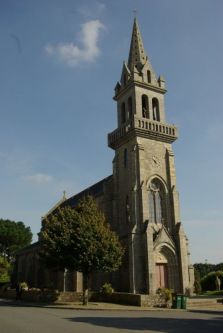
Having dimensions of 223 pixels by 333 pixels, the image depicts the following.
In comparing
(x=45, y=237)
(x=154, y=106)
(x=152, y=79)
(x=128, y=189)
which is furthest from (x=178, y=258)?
(x=152, y=79)

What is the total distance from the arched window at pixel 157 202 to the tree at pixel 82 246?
658 cm

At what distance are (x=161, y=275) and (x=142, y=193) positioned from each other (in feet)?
25.3

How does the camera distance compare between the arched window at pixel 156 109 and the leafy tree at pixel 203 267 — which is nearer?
the arched window at pixel 156 109

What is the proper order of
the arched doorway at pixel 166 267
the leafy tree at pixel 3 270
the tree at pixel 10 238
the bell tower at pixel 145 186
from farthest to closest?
the tree at pixel 10 238
the leafy tree at pixel 3 270
the arched doorway at pixel 166 267
the bell tower at pixel 145 186

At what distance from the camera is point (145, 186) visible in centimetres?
3509

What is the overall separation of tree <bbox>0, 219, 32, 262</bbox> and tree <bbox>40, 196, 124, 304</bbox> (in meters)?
53.8

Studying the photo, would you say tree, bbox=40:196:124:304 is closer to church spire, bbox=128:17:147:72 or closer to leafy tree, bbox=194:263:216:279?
church spire, bbox=128:17:147:72

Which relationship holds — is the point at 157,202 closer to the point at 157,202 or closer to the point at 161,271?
the point at 157,202

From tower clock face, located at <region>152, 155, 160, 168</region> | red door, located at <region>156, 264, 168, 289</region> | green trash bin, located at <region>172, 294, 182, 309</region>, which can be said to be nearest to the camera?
green trash bin, located at <region>172, 294, 182, 309</region>

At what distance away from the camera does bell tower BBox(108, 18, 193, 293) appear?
32.8 meters

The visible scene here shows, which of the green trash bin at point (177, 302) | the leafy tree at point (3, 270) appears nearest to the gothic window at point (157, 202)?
the green trash bin at point (177, 302)

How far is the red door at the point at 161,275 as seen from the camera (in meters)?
33.3

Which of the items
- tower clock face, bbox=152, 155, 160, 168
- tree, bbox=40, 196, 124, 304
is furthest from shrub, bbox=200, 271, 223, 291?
tree, bbox=40, 196, 124, 304

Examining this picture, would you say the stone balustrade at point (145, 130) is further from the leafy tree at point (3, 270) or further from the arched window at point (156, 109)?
the leafy tree at point (3, 270)
